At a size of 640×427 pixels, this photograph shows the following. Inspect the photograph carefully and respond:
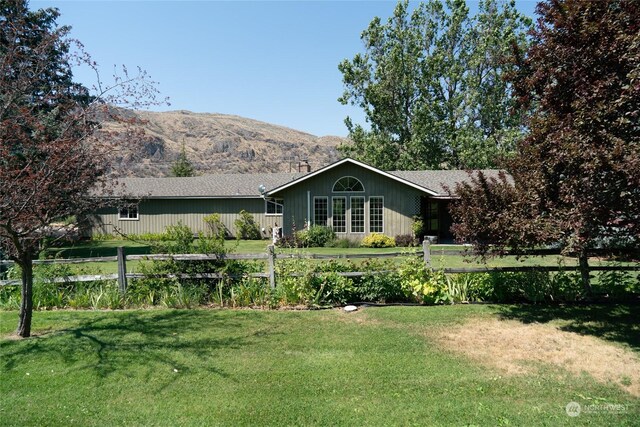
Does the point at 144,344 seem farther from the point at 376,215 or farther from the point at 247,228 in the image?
the point at 247,228

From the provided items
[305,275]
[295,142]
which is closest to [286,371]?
[305,275]

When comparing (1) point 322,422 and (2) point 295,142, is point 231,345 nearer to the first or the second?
(1) point 322,422

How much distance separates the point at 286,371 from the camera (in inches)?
223

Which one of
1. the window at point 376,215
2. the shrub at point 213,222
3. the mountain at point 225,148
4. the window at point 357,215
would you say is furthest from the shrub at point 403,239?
the mountain at point 225,148

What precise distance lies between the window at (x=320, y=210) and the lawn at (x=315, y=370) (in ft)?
50.6

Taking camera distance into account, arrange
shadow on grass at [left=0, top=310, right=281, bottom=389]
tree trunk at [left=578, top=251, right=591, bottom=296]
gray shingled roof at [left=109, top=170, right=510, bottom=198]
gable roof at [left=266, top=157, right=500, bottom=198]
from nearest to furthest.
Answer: shadow on grass at [left=0, top=310, right=281, bottom=389], tree trunk at [left=578, top=251, right=591, bottom=296], gable roof at [left=266, top=157, right=500, bottom=198], gray shingled roof at [left=109, top=170, right=510, bottom=198]

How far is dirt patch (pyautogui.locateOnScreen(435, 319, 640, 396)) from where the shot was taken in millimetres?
5648

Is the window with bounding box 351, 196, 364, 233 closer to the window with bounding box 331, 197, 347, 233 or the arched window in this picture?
the window with bounding box 331, 197, 347, 233

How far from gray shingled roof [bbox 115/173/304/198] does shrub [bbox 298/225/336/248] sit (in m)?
6.88

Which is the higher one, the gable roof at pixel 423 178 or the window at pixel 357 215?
the gable roof at pixel 423 178

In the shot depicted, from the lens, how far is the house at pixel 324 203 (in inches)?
916

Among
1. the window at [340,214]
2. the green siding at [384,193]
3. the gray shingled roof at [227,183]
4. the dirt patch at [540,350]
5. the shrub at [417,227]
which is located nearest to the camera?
the dirt patch at [540,350]

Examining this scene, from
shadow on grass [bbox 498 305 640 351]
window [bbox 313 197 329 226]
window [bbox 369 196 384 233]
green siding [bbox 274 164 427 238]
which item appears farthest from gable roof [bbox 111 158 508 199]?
shadow on grass [bbox 498 305 640 351]
